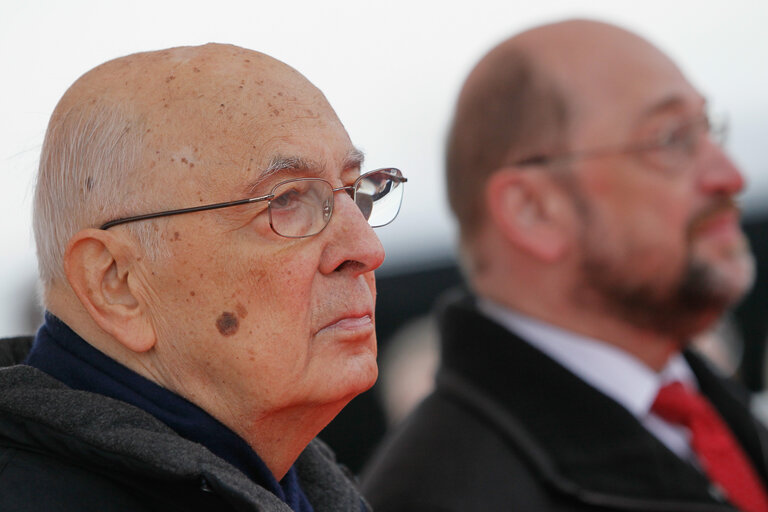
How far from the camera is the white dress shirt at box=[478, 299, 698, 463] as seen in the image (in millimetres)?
2723

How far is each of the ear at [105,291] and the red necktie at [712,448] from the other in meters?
1.68

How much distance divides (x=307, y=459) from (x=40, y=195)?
0.76 meters

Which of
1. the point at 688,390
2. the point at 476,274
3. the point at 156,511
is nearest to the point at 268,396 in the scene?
the point at 156,511

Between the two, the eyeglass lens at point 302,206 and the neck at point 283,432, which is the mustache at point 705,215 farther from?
the neck at point 283,432

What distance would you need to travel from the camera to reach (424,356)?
4.89m

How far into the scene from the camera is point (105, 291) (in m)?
1.67

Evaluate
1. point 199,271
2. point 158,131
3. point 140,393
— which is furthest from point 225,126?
point 140,393

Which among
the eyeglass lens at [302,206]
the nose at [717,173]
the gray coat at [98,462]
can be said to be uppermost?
the eyeglass lens at [302,206]

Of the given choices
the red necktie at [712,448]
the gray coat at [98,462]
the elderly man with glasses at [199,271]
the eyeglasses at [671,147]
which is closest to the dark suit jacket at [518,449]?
the red necktie at [712,448]

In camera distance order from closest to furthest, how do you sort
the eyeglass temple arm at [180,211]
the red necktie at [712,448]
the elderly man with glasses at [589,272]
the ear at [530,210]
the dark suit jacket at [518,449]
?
the eyeglass temple arm at [180,211], the dark suit jacket at [518,449], the elderly man with glasses at [589,272], the red necktie at [712,448], the ear at [530,210]

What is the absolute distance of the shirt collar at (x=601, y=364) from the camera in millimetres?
2723

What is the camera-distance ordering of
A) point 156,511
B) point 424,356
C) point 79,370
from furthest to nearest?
point 424,356, point 79,370, point 156,511

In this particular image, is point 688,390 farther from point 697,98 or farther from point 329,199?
point 329,199

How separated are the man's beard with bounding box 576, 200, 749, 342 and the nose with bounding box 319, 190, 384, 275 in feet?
3.91
